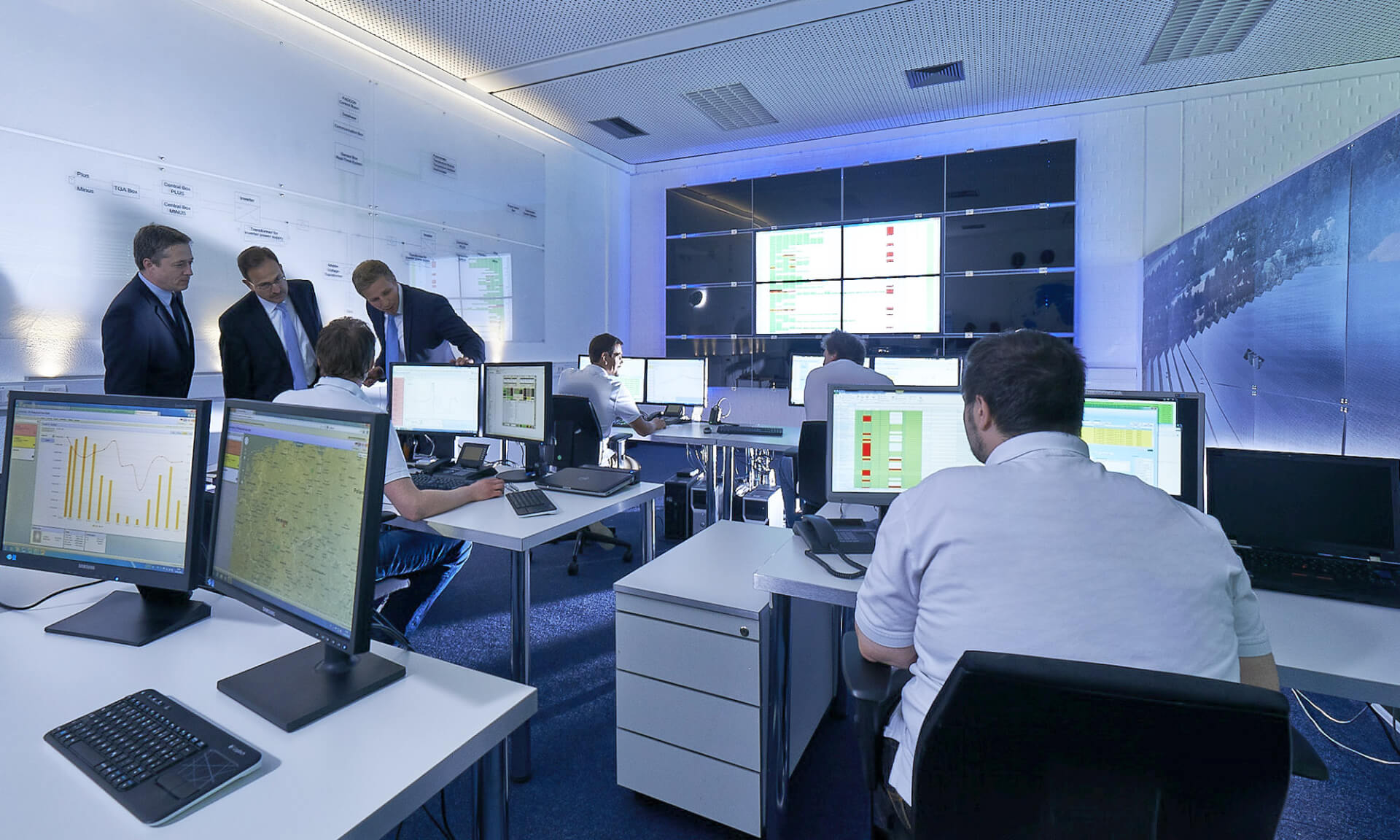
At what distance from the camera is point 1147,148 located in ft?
15.5

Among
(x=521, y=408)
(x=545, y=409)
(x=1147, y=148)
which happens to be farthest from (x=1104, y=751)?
(x=1147, y=148)

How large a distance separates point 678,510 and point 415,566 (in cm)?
205

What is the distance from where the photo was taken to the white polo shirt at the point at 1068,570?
826 mm

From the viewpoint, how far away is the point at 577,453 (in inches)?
132

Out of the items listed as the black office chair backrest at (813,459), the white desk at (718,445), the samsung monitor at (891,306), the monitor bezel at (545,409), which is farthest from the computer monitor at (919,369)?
the monitor bezel at (545,409)

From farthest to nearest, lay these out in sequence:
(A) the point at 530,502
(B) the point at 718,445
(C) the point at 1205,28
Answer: (B) the point at 718,445, (C) the point at 1205,28, (A) the point at 530,502

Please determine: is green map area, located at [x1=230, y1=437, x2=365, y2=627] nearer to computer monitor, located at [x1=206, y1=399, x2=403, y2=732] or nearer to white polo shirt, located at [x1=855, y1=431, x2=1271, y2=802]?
computer monitor, located at [x1=206, y1=399, x2=403, y2=732]

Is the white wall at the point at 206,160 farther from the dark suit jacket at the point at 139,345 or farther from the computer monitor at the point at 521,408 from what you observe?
the computer monitor at the point at 521,408

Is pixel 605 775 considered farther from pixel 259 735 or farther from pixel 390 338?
pixel 390 338

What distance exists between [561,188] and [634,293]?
50.2 inches

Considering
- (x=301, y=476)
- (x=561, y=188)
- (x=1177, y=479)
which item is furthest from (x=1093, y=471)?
(x=561, y=188)

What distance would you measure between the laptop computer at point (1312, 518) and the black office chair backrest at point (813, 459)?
4.22 ft

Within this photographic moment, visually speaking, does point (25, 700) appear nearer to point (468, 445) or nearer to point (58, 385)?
point (468, 445)

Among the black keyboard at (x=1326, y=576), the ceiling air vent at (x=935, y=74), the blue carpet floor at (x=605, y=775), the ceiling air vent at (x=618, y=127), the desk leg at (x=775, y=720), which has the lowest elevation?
the blue carpet floor at (x=605, y=775)
